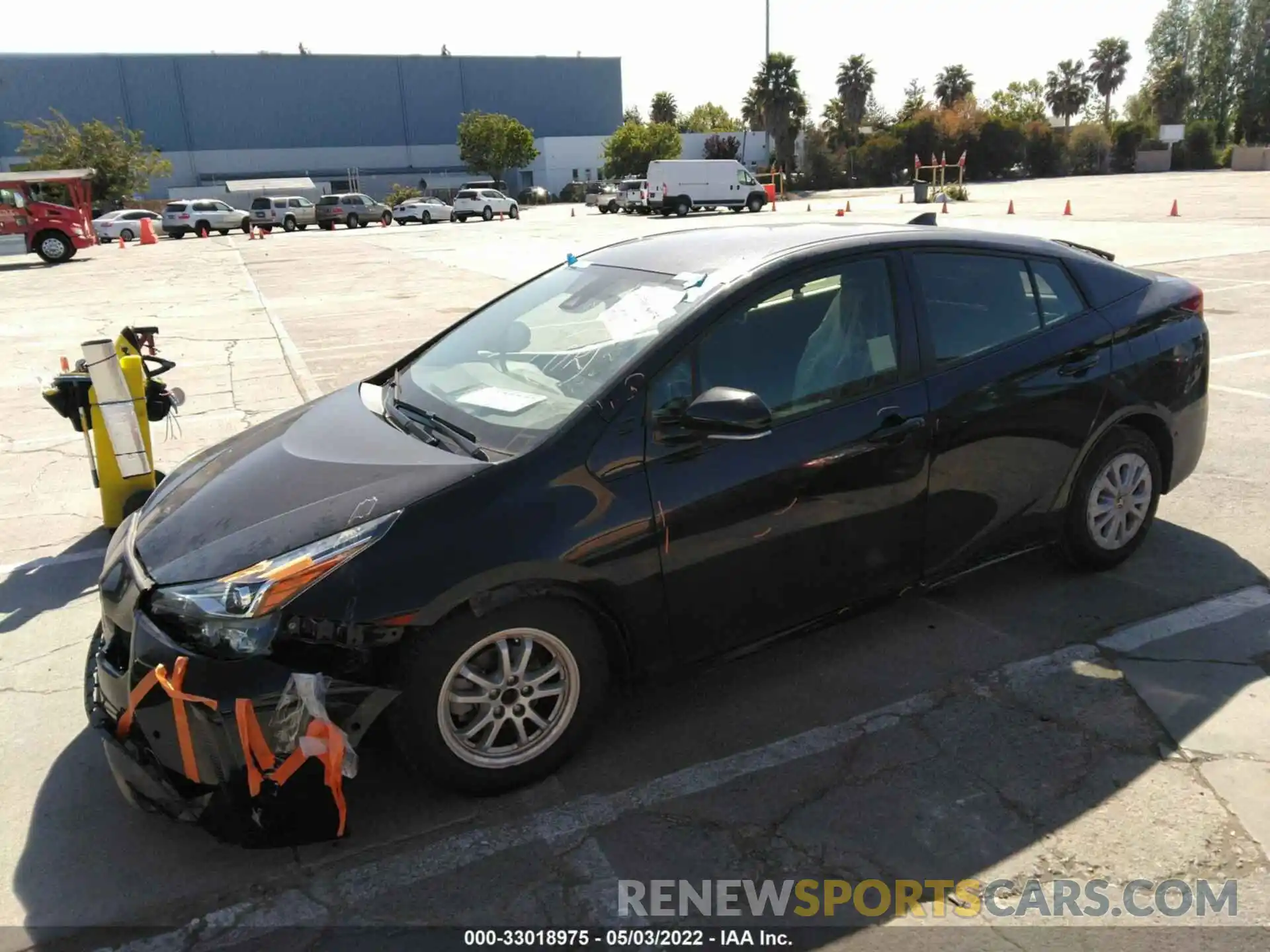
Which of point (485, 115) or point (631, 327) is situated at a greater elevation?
point (485, 115)

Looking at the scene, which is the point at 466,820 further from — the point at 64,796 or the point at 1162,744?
the point at 1162,744

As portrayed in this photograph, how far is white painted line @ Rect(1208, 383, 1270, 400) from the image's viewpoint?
7.24m

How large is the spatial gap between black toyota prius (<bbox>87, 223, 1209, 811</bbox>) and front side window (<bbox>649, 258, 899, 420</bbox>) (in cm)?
1

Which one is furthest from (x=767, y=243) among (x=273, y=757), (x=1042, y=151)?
(x=1042, y=151)

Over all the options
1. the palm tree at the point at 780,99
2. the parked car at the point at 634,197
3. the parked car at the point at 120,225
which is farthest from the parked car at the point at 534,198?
the parked car at the point at 120,225

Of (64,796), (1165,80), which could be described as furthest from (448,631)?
(1165,80)

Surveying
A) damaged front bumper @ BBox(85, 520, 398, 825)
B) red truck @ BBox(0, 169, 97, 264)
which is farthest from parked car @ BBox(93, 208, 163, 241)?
damaged front bumper @ BBox(85, 520, 398, 825)

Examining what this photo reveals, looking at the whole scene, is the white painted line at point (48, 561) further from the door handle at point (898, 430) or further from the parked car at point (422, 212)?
the parked car at point (422, 212)

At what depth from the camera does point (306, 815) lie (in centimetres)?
257

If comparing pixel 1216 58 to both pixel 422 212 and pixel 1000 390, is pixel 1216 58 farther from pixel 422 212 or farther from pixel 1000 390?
pixel 1000 390

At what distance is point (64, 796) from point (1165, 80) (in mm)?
104556

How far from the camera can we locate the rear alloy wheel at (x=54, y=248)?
25750 millimetres

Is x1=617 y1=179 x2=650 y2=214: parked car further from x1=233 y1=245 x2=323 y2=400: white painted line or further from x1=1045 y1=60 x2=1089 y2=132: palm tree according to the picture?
x1=1045 y1=60 x2=1089 y2=132: palm tree

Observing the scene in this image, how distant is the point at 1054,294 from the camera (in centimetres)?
405
